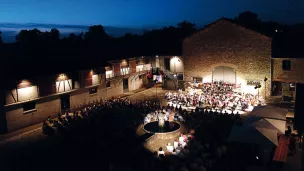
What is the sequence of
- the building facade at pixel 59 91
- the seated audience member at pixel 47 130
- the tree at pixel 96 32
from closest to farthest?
the seated audience member at pixel 47 130 → the building facade at pixel 59 91 → the tree at pixel 96 32

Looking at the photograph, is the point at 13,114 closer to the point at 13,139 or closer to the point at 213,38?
the point at 13,139

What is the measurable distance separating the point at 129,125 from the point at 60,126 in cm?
523

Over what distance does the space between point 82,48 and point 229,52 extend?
24241mm

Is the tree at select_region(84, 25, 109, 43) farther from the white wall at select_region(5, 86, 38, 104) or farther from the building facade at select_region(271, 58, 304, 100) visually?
the building facade at select_region(271, 58, 304, 100)

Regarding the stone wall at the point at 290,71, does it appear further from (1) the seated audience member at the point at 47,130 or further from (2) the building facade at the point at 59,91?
(1) the seated audience member at the point at 47,130

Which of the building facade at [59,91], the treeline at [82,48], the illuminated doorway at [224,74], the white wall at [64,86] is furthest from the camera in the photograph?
the illuminated doorway at [224,74]

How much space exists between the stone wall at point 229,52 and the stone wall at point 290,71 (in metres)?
0.70

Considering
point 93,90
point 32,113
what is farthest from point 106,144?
point 93,90

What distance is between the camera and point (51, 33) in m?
58.8

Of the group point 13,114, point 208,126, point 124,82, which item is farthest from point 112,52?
point 208,126

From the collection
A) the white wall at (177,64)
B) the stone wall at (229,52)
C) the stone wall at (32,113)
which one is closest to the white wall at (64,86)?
the stone wall at (32,113)

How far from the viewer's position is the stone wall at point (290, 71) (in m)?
26.9

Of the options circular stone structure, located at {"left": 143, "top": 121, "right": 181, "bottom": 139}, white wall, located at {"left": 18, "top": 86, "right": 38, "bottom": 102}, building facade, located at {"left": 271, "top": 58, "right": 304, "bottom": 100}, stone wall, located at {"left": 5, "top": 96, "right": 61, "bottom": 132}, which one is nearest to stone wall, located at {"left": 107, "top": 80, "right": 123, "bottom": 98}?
stone wall, located at {"left": 5, "top": 96, "right": 61, "bottom": 132}

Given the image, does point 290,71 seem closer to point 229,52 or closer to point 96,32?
point 229,52
